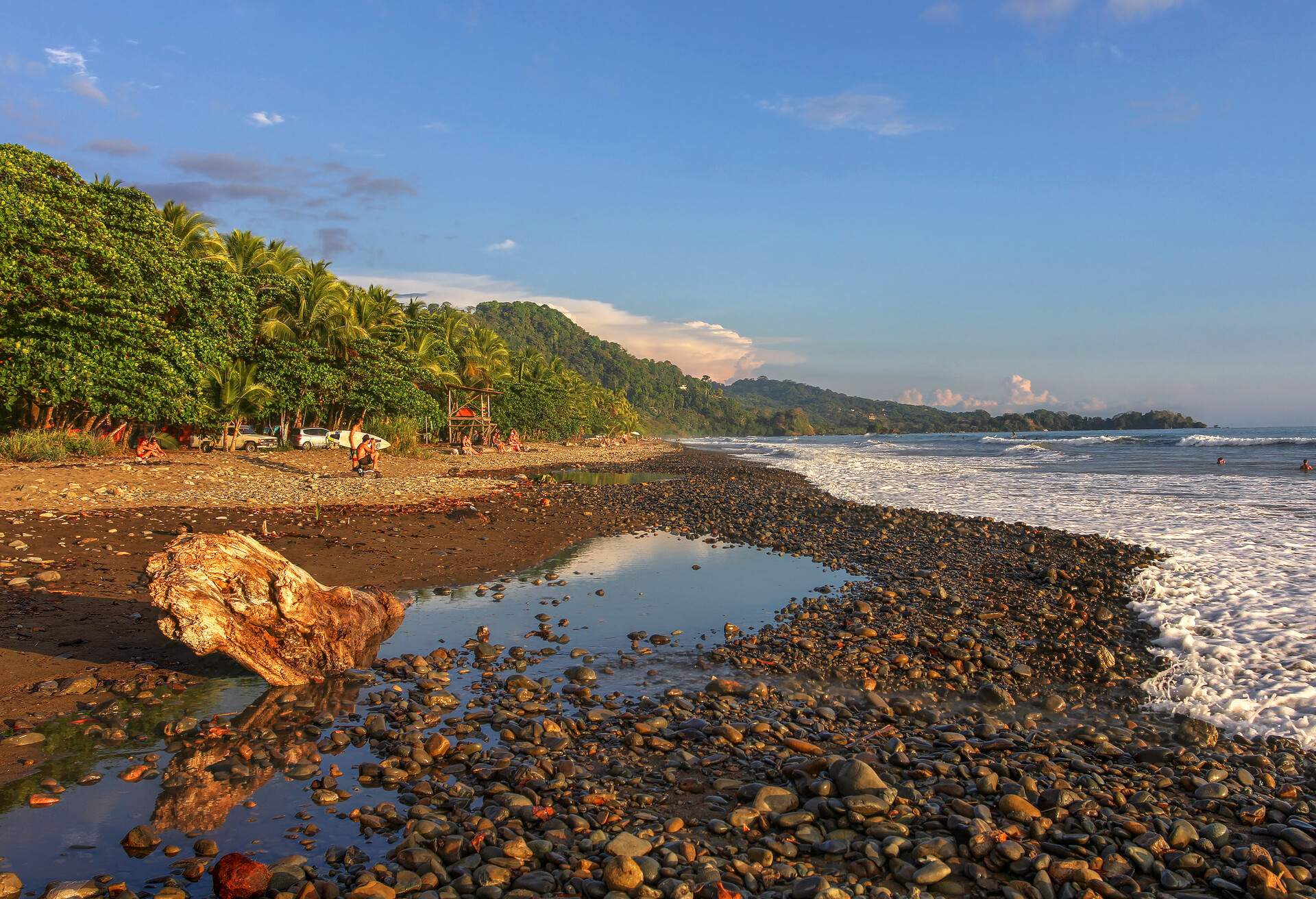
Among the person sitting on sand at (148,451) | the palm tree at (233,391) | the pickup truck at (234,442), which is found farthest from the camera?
the pickup truck at (234,442)

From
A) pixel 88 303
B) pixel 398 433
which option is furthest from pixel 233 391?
pixel 398 433

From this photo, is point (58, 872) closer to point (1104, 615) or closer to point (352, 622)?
point (352, 622)

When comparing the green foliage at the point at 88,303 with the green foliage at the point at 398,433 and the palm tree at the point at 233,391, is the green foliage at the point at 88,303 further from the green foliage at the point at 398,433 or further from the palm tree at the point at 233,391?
the green foliage at the point at 398,433

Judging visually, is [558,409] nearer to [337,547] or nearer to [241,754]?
[337,547]

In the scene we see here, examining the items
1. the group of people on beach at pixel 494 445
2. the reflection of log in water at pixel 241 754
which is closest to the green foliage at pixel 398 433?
the group of people on beach at pixel 494 445

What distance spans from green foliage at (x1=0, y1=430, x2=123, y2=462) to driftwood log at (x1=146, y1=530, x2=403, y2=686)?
20.6 metres

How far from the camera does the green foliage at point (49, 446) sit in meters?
21.0

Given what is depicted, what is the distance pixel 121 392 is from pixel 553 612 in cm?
2134

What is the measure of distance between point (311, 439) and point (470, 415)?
53.6ft

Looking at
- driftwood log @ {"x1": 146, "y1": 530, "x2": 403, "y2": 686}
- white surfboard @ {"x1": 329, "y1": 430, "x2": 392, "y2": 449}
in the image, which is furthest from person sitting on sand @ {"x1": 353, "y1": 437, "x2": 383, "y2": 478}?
driftwood log @ {"x1": 146, "y1": 530, "x2": 403, "y2": 686}

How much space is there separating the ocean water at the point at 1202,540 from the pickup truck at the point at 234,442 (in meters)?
29.2

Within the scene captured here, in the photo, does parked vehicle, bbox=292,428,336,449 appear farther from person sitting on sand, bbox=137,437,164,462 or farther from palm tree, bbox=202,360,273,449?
person sitting on sand, bbox=137,437,164,462

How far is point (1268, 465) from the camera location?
43.9m

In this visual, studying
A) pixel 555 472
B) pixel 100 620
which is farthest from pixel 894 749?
pixel 555 472
